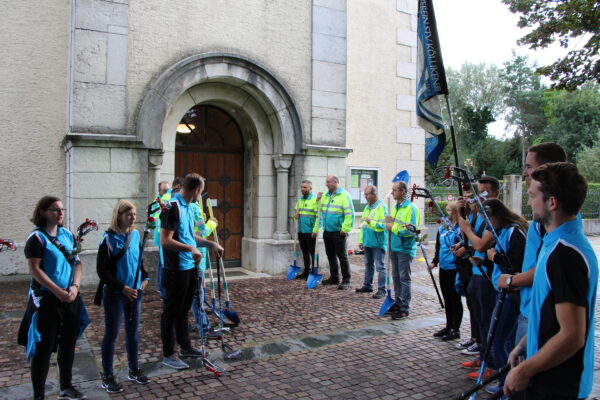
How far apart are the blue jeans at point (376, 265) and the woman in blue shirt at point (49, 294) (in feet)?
16.0

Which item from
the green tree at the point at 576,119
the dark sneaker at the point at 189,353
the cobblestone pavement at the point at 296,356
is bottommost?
the cobblestone pavement at the point at 296,356

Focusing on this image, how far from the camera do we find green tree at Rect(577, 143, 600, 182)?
29812 millimetres

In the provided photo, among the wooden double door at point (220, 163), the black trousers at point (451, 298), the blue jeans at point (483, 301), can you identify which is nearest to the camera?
the blue jeans at point (483, 301)

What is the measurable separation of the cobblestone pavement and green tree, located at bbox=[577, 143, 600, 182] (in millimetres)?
26702

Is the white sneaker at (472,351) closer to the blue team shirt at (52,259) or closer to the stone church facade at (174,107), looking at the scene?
Result: the blue team shirt at (52,259)

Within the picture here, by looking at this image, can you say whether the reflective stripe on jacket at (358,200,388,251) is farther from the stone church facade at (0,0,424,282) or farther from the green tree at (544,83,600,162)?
the green tree at (544,83,600,162)

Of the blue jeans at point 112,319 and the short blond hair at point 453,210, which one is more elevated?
the short blond hair at point 453,210

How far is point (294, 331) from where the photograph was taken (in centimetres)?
573

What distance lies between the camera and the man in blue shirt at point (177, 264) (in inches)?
177

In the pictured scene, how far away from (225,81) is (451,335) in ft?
19.7

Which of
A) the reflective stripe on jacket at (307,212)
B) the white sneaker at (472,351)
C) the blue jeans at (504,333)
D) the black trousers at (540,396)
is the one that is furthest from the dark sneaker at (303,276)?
the black trousers at (540,396)

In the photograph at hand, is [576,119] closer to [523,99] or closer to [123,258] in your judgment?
[523,99]

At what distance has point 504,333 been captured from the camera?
396 centimetres

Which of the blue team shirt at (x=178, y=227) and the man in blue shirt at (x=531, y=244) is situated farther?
the blue team shirt at (x=178, y=227)
